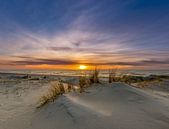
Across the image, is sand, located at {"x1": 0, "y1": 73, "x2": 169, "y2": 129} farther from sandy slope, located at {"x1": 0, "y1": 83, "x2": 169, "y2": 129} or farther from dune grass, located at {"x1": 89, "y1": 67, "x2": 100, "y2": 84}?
dune grass, located at {"x1": 89, "y1": 67, "x2": 100, "y2": 84}

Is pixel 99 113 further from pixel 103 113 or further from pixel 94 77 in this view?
pixel 94 77

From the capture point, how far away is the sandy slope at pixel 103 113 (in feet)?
11.2

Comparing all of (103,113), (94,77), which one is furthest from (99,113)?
(94,77)

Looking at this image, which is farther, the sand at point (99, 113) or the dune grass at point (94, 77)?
the dune grass at point (94, 77)

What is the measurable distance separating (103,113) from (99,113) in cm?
8

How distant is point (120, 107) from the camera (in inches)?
169

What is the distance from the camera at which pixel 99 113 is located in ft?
12.9

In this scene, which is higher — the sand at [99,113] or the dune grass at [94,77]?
the dune grass at [94,77]

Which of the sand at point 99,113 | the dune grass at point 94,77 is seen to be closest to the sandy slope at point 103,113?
the sand at point 99,113

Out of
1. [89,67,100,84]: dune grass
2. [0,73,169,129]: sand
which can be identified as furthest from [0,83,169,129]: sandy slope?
[89,67,100,84]: dune grass

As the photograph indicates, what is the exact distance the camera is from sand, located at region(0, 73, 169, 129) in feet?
11.2

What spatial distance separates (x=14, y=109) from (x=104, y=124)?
3341 mm

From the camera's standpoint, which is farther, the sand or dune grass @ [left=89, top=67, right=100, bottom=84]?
dune grass @ [left=89, top=67, right=100, bottom=84]

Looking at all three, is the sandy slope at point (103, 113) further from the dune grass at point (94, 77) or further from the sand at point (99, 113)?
the dune grass at point (94, 77)
